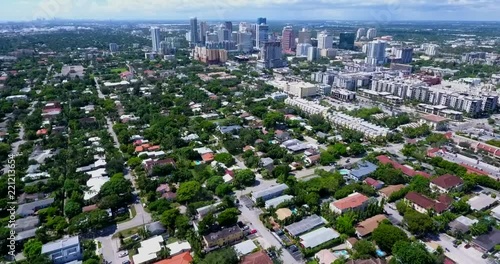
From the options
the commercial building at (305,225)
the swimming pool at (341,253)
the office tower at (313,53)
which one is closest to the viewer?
the swimming pool at (341,253)

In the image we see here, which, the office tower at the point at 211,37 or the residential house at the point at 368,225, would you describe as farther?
the office tower at the point at 211,37

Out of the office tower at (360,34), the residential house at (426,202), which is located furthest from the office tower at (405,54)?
the residential house at (426,202)

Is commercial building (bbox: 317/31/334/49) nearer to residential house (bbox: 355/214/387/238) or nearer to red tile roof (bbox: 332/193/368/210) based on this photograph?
red tile roof (bbox: 332/193/368/210)

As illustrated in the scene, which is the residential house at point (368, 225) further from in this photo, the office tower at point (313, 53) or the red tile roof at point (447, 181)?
the office tower at point (313, 53)

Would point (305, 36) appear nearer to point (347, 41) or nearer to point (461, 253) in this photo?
point (347, 41)

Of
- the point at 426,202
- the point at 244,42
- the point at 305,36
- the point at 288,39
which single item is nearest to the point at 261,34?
the point at 244,42

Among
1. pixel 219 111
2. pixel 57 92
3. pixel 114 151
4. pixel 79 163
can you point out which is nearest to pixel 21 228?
pixel 79 163

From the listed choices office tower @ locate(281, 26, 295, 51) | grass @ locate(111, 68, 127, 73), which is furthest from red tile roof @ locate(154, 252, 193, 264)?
office tower @ locate(281, 26, 295, 51)
